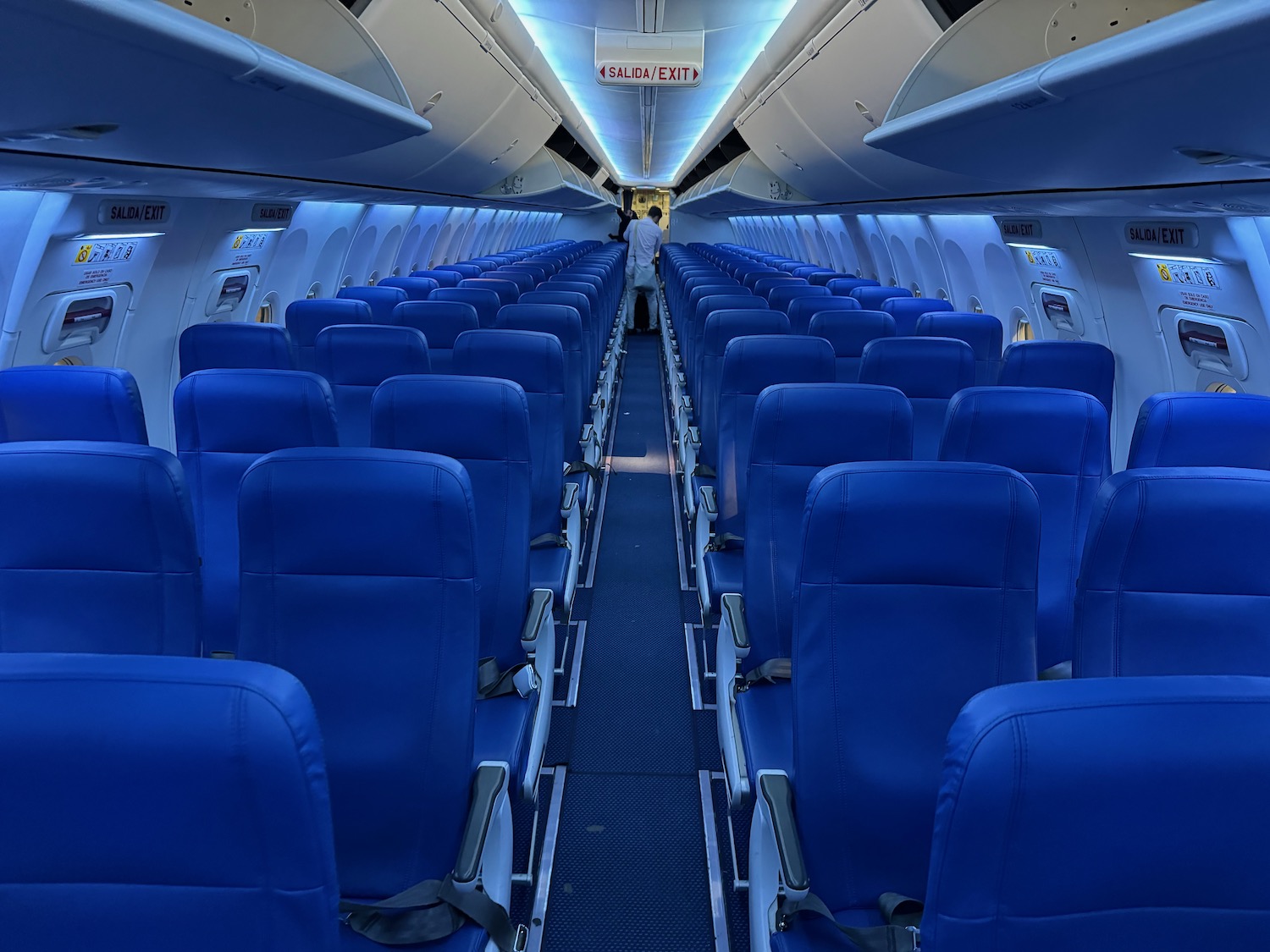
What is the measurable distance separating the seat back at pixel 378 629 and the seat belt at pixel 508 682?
27.8 inches

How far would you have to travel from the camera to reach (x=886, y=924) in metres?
1.96

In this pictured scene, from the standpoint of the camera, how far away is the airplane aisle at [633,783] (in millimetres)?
2859

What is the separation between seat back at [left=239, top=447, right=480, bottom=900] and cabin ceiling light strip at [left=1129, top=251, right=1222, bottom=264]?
196 inches

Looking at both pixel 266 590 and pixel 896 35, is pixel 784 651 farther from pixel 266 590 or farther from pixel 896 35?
pixel 896 35

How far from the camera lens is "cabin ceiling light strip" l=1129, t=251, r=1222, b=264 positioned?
5251 mm

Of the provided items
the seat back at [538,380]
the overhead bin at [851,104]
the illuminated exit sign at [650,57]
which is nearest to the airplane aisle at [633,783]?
the seat back at [538,380]

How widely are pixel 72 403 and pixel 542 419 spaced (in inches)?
76.6

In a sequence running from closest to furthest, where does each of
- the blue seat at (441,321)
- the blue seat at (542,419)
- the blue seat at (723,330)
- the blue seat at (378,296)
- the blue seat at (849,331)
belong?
the blue seat at (542,419)
the blue seat at (723,330)
the blue seat at (849,331)
the blue seat at (441,321)
the blue seat at (378,296)

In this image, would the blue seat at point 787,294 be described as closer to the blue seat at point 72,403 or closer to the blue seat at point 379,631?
the blue seat at point 72,403

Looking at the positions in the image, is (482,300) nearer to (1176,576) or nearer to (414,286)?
(414,286)

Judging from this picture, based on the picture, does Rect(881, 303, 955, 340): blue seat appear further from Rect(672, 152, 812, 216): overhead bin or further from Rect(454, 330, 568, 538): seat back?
Rect(672, 152, 812, 216): overhead bin

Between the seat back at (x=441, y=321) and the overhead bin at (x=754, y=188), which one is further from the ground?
the overhead bin at (x=754, y=188)

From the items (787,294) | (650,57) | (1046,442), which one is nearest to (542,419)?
(1046,442)

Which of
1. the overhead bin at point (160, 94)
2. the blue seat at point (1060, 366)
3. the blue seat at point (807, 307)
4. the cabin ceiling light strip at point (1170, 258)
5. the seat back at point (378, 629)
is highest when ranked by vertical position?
the overhead bin at point (160, 94)
